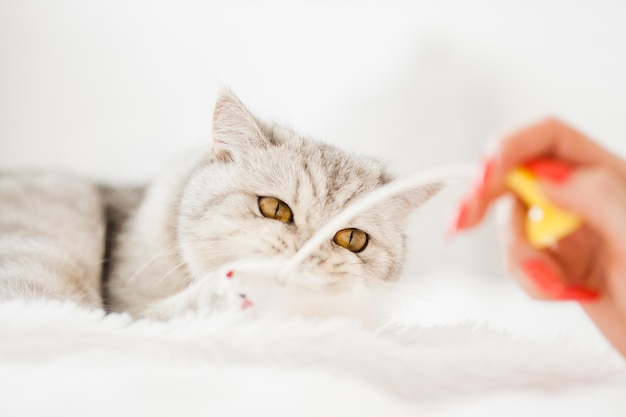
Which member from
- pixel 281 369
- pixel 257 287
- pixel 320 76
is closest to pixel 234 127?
pixel 257 287

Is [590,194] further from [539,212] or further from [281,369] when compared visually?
[281,369]

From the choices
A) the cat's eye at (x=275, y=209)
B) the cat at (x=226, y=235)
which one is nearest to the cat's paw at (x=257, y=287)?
the cat at (x=226, y=235)

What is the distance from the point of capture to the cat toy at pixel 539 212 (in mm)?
604

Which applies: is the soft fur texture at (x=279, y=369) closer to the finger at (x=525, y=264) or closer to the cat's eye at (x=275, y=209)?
the finger at (x=525, y=264)

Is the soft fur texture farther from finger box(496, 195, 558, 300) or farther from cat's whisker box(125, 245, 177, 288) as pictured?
cat's whisker box(125, 245, 177, 288)

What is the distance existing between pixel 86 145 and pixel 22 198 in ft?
3.09

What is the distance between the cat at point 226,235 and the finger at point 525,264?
10.9 inches

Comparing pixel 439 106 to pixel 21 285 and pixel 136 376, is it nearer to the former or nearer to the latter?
pixel 21 285

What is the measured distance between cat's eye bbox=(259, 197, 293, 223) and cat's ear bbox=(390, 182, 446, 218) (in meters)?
0.26

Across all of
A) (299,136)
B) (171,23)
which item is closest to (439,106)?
(171,23)

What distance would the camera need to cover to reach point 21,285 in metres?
1.02

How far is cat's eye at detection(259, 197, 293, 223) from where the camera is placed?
A: 108cm

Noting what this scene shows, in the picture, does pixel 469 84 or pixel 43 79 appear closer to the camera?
pixel 43 79

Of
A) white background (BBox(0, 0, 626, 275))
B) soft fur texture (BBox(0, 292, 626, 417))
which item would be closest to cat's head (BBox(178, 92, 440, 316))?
soft fur texture (BBox(0, 292, 626, 417))
